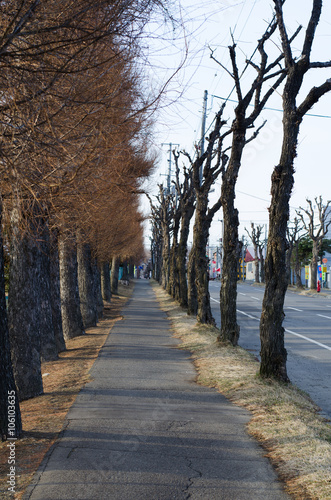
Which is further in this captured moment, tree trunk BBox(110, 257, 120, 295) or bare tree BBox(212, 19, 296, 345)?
tree trunk BBox(110, 257, 120, 295)

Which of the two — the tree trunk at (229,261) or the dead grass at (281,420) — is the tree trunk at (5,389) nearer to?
the dead grass at (281,420)

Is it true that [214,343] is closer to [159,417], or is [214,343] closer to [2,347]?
[159,417]

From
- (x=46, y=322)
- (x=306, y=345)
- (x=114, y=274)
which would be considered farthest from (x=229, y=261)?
(x=114, y=274)

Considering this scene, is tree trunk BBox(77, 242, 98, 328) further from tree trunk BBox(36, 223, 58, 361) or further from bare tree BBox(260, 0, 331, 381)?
bare tree BBox(260, 0, 331, 381)

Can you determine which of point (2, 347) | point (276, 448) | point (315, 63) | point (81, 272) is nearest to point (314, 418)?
point (276, 448)

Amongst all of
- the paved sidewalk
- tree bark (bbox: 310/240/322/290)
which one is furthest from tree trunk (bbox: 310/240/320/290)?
the paved sidewalk

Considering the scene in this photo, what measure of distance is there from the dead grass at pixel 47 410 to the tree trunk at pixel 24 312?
0.50 m

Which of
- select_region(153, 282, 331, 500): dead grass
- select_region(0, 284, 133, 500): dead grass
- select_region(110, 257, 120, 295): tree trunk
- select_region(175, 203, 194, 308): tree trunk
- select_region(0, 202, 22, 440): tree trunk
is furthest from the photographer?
select_region(110, 257, 120, 295): tree trunk

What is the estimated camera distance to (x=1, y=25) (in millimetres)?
4914

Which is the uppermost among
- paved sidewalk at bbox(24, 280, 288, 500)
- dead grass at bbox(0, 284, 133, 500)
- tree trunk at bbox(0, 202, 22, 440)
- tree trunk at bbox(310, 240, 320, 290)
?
tree trunk at bbox(310, 240, 320, 290)

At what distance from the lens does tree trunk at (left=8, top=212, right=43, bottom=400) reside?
9180 millimetres

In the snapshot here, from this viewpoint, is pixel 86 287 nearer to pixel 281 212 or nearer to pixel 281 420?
pixel 281 212

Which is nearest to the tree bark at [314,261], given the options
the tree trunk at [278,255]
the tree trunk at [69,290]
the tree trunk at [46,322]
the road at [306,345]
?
the road at [306,345]

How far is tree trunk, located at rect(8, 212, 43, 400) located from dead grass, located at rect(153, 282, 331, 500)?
2771 millimetres
